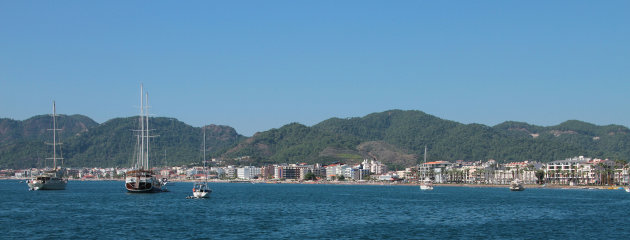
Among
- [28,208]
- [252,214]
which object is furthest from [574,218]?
[28,208]

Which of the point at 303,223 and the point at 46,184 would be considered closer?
the point at 303,223

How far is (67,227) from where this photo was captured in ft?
163

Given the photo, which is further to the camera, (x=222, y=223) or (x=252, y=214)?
(x=252, y=214)

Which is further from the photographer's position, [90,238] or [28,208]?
[28,208]

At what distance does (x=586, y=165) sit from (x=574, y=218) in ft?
483

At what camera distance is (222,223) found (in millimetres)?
54094

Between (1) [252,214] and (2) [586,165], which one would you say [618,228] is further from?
(2) [586,165]

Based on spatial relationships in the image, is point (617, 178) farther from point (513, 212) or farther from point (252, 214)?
point (252, 214)

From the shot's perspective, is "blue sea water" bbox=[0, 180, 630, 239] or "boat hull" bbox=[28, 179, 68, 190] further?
"boat hull" bbox=[28, 179, 68, 190]

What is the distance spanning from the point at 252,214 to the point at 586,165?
15960 cm

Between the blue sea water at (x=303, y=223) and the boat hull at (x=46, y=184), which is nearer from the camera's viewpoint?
the blue sea water at (x=303, y=223)

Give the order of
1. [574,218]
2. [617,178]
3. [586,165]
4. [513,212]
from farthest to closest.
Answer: [586,165] → [617,178] → [513,212] → [574,218]

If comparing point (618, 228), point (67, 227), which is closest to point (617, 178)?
point (618, 228)

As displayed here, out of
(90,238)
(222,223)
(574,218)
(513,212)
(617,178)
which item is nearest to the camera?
(90,238)
